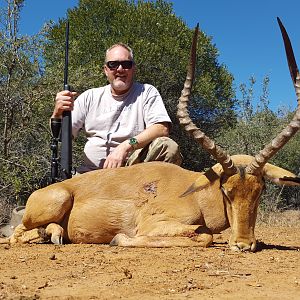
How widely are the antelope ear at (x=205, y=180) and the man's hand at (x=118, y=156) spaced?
3.55 ft

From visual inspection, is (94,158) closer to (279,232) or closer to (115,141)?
(115,141)

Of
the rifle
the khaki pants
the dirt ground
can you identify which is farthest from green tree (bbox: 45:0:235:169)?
the dirt ground

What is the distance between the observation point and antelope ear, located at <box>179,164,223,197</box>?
5.55 m

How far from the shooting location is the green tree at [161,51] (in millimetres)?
16891

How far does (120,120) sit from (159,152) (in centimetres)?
76

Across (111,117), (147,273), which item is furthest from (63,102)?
(147,273)

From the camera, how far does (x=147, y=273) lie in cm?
379

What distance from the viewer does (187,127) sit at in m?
5.45

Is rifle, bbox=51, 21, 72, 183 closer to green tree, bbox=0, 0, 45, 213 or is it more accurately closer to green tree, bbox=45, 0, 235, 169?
green tree, bbox=0, 0, 45, 213

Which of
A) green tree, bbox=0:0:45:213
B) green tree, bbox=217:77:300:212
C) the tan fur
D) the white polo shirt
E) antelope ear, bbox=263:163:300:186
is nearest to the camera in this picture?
the tan fur

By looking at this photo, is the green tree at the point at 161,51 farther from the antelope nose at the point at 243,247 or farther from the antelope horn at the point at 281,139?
the antelope nose at the point at 243,247

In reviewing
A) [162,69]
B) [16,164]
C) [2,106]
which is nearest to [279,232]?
[16,164]

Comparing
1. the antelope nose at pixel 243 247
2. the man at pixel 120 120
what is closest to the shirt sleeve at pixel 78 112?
the man at pixel 120 120

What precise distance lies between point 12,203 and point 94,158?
3152mm
